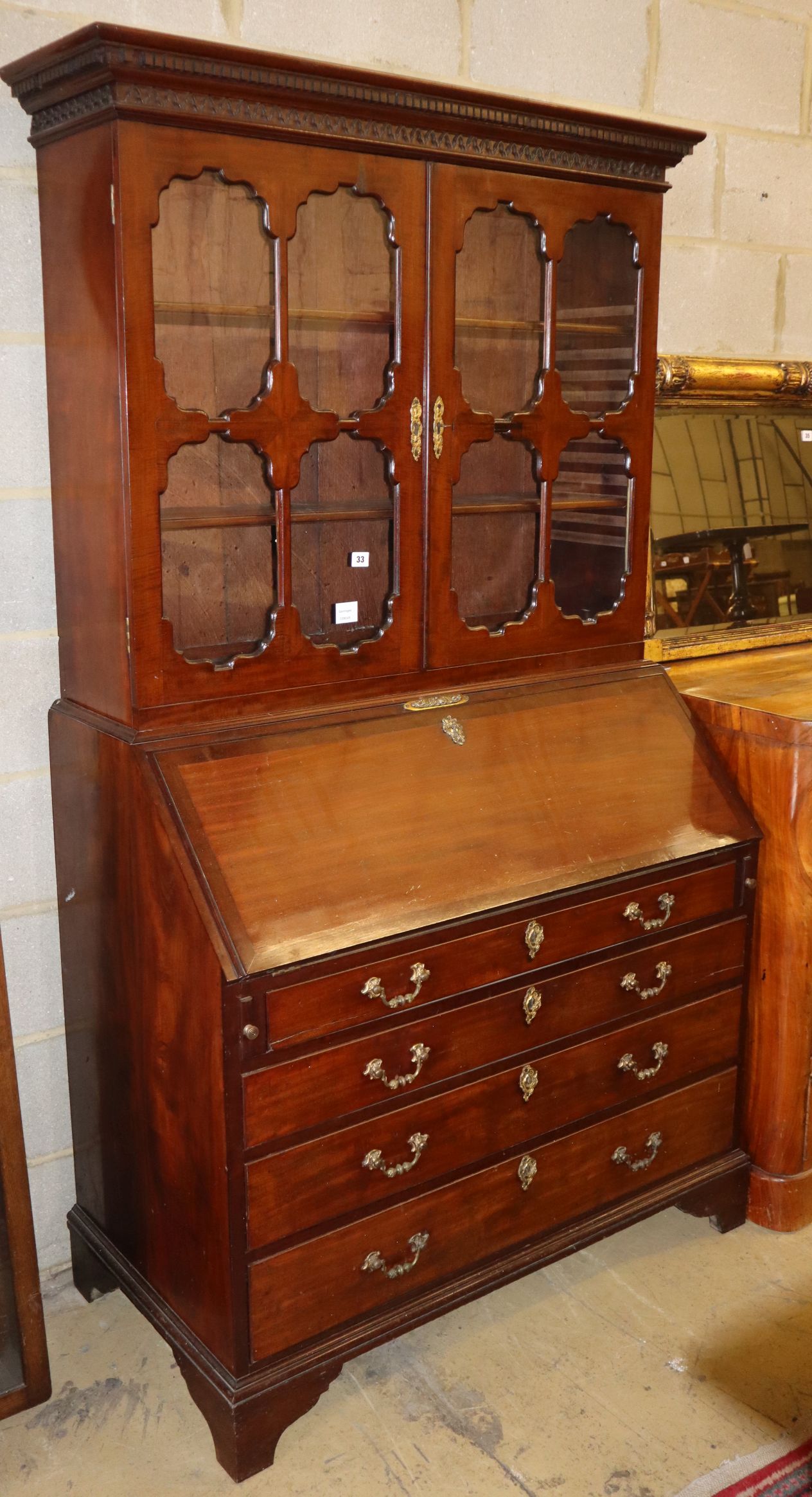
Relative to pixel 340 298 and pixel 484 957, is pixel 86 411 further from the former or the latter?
pixel 484 957

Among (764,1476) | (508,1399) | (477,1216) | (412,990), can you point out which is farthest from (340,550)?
(764,1476)

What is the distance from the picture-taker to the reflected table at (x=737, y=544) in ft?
9.53

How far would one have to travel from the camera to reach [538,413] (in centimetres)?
219

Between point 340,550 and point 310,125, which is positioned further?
point 340,550

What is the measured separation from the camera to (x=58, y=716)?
208 centimetres

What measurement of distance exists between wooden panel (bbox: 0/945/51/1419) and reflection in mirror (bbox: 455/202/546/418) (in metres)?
1.28

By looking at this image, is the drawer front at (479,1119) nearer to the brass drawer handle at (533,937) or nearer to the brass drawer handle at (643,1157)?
the brass drawer handle at (643,1157)

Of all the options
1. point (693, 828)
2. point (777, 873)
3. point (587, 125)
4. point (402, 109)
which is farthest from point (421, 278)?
point (777, 873)

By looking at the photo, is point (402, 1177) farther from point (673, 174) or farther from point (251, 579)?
point (673, 174)

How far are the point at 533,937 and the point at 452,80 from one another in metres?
1.65

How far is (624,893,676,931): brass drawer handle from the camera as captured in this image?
2.18 metres

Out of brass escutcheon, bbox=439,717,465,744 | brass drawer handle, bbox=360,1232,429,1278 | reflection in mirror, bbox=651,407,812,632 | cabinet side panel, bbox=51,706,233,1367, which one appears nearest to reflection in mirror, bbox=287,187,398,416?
brass escutcheon, bbox=439,717,465,744

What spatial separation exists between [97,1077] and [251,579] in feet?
2.87

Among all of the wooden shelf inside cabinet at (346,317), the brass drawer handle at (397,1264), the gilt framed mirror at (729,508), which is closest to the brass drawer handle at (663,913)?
the brass drawer handle at (397,1264)
